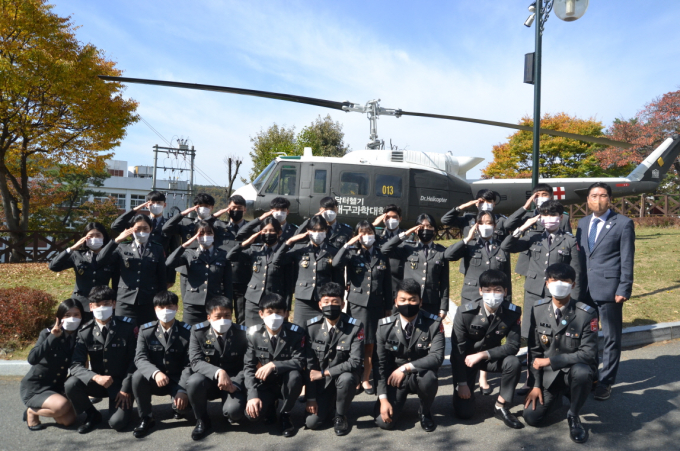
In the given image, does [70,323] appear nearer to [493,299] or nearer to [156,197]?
[156,197]

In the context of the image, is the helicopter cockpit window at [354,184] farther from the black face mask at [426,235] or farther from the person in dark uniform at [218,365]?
the person in dark uniform at [218,365]

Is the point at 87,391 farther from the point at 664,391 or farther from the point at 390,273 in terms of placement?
the point at 664,391

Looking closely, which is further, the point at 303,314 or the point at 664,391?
the point at 303,314

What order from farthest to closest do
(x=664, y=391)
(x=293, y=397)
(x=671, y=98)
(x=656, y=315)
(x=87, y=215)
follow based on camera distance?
(x=87, y=215), (x=671, y=98), (x=656, y=315), (x=664, y=391), (x=293, y=397)

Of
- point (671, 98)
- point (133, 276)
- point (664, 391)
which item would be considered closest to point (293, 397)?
point (133, 276)

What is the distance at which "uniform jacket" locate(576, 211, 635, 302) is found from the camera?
15.7 feet

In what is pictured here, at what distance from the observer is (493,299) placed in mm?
4418

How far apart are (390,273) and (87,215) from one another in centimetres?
2932

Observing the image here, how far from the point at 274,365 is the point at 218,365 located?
Answer: 657 millimetres

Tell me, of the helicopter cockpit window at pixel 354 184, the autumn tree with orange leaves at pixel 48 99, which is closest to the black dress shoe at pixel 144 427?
the helicopter cockpit window at pixel 354 184

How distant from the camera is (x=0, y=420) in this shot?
4320 millimetres

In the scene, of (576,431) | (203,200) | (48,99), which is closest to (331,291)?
(576,431)

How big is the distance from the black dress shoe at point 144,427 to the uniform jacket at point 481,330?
2.82 m

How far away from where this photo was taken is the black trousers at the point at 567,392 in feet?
12.9
